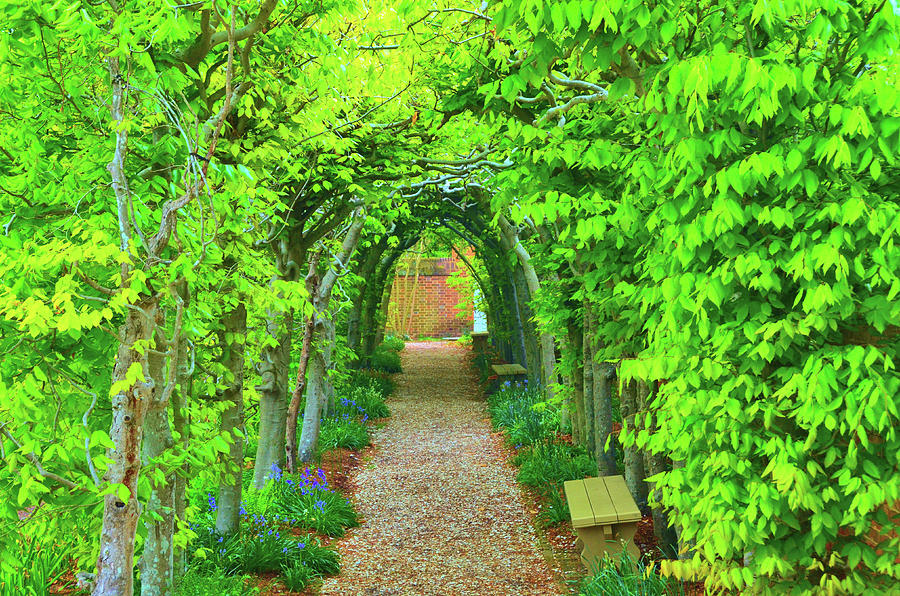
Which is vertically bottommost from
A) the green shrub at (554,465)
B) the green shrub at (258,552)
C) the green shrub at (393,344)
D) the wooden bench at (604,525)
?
the green shrub at (258,552)

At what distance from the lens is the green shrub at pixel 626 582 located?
4.34 m

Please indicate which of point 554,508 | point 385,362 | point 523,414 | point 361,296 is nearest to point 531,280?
point 523,414

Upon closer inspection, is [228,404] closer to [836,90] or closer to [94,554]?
[94,554]

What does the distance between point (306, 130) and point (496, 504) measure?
463 centimetres

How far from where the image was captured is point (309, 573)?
18.5 feet

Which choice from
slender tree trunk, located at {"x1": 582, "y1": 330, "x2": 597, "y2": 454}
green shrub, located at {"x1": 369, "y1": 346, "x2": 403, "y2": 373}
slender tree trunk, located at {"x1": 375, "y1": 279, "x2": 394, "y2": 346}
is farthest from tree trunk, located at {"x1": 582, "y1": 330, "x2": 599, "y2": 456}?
slender tree trunk, located at {"x1": 375, "y1": 279, "x2": 394, "y2": 346}

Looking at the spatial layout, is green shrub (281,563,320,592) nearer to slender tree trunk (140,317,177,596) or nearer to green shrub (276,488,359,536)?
green shrub (276,488,359,536)

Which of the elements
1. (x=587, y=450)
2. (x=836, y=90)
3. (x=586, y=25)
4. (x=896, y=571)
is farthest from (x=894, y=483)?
(x=587, y=450)

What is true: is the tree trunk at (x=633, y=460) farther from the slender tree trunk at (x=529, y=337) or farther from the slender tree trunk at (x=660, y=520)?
the slender tree trunk at (x=529, y=337)

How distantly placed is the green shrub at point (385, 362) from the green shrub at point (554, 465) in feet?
29.0

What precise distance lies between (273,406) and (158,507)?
3705 mm

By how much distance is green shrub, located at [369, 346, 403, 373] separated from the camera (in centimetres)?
1741

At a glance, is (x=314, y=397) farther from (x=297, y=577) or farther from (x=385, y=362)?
(x=385, y=362)

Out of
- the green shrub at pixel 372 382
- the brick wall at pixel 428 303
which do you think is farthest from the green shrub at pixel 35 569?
the brick wall at pixel 428 303
